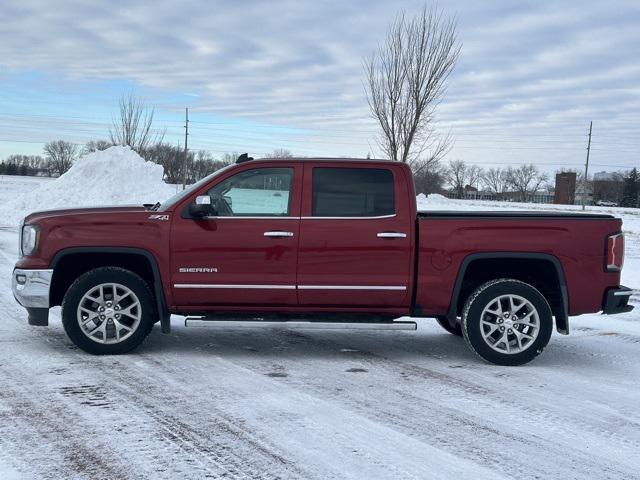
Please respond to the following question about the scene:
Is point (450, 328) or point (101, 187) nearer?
point (450, 328)

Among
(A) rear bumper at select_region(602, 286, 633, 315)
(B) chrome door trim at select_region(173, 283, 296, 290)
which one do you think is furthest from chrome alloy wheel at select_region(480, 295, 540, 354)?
(B) chrome door trim at select_region(173, 283, 296, 290)

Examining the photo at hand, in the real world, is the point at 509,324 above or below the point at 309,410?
above

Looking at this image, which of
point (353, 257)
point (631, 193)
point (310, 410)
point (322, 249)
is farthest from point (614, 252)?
point (631, 193)

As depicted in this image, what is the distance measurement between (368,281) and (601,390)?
7.14 feet

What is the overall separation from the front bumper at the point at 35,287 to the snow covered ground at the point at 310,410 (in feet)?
1.60

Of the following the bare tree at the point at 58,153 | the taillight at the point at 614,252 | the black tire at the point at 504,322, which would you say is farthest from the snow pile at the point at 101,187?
the bare tree at the point at 58,153

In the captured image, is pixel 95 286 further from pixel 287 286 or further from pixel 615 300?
pixel 615 300

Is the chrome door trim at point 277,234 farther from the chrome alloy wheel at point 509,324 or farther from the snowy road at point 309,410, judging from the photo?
the chrome alloy wheel at point 509,324

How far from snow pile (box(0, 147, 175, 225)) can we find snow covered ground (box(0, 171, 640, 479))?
18.2 metres

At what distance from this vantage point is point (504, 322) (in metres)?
6.17

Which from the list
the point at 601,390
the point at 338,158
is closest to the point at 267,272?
the point at 338,158

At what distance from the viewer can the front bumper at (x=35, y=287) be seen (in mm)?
6023

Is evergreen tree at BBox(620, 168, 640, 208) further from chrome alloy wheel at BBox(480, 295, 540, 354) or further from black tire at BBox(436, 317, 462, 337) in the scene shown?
chrome alloy wheel at BBox(480, 295, 540, 354)

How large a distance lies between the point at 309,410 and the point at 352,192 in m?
2.35
